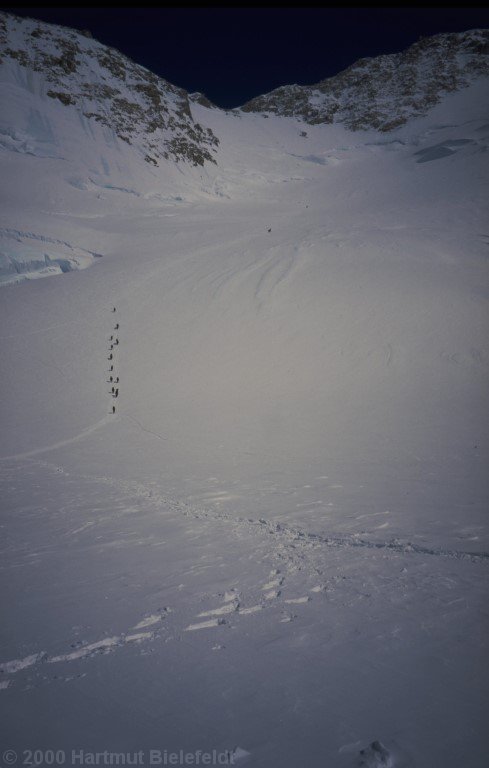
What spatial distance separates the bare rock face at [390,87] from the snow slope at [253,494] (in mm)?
51964

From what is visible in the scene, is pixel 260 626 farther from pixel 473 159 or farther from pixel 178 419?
pixel 473 159

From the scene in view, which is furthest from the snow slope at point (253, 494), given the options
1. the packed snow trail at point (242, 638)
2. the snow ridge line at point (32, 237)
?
the snow ridge line at point (32, 237)

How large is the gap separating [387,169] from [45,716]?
5537 cm

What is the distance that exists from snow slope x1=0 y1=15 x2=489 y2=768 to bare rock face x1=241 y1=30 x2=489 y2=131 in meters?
52.0

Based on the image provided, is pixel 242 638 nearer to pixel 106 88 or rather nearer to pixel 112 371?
pixel 112 371

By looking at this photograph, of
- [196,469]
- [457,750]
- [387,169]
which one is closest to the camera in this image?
[457,750]

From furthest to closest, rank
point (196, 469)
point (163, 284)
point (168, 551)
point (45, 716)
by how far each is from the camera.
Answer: point (163, 284)
point (196, 469)
point (168, 551)
point (45, 716)

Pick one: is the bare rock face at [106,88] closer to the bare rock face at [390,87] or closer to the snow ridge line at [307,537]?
the bare rock face at [390,87]

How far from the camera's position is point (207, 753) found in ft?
8.34

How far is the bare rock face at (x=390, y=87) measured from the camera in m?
65.9

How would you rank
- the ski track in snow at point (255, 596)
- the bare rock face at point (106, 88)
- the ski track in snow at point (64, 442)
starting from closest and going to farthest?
the ski track in snow at point (255, 596)
the ski track in snow at point (64, 442)
the bare rock face at point (106, 88)

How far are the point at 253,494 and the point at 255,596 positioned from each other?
303 centimetres

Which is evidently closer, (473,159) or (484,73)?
(473,159)

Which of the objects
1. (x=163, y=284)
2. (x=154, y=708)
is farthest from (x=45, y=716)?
(x=163, y=284)
